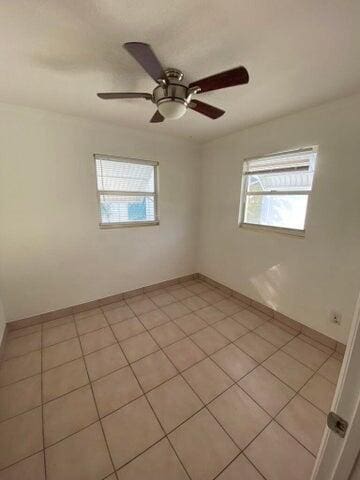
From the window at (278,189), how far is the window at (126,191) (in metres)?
1.28

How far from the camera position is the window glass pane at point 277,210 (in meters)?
2.09

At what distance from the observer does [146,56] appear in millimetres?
982

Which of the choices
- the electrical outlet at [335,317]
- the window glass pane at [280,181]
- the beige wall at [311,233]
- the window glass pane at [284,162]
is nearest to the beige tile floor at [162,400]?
the electrical outlet at [335,317]

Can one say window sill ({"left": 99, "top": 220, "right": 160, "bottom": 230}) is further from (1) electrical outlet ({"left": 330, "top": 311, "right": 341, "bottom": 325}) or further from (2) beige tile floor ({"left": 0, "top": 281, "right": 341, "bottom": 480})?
(1) electrical outlet ({"left": 330, "top": 311, "right": 341, "bottom": 325})

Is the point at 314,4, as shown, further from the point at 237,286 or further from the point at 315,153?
the point at 237,286

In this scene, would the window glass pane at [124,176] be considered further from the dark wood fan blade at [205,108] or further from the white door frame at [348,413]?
A: the white door frame at [348,413]

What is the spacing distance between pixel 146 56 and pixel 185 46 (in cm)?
33

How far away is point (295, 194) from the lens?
209cm

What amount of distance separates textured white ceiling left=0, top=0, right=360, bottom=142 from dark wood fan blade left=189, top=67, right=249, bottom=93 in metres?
0.20

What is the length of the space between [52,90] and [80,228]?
1334mm

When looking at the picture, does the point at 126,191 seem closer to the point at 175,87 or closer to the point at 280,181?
the point at 175,87

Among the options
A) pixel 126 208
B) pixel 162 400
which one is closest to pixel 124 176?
pixel 126 208

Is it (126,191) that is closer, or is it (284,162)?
(284,162)

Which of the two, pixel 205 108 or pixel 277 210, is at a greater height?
pixel 205 108
